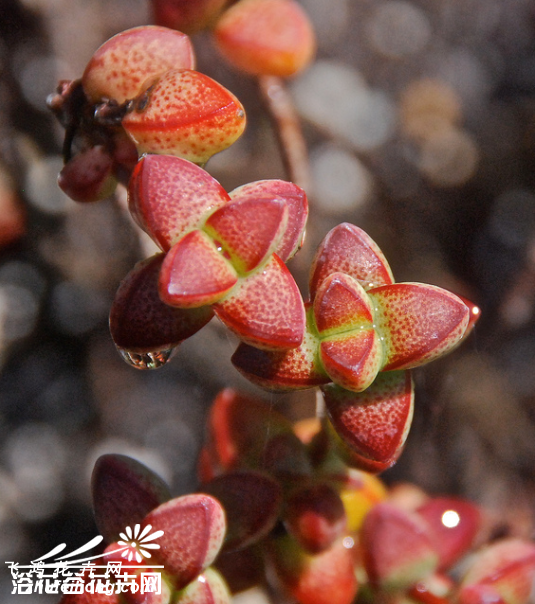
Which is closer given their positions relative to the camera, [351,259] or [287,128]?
[351,259]

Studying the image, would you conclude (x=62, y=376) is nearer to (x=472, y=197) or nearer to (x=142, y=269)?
(x=142, y=269)

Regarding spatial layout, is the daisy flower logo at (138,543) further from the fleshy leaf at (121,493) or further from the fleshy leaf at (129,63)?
the fleshy leaf at (129,63)

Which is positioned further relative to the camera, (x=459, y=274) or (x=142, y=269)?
(x=459, y=274)

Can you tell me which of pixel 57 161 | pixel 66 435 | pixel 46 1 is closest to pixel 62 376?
pixel 66 435

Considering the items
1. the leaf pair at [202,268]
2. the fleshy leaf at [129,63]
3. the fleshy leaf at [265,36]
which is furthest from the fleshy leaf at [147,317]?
the fleshy leaf at [265,36]

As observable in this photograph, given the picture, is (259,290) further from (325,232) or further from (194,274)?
(325,232)

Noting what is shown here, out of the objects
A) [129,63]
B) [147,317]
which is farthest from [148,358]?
[129,63]
